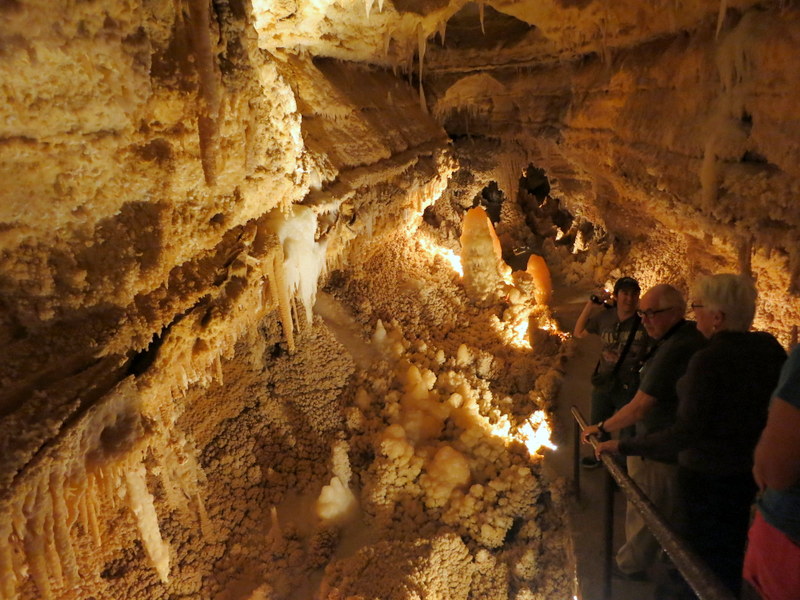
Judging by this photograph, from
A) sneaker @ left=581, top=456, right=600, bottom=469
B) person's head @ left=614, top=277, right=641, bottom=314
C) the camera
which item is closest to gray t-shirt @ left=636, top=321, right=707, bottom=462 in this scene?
person's head @ left=614, top=277, right=641, bottom=314

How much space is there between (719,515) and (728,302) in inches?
32.9

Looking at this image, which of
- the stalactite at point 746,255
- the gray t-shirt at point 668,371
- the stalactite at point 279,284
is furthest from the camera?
the stalactite at point 746,255

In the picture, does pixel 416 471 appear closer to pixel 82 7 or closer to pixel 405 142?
pixel 82 7

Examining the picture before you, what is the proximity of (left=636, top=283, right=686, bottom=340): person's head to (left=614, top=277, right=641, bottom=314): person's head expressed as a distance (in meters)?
0.58

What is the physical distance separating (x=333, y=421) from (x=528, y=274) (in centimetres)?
378

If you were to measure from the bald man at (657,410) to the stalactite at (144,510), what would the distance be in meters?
2.08

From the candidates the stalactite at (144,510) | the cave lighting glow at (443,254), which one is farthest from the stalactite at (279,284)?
the cave lighting glow at (443,254)

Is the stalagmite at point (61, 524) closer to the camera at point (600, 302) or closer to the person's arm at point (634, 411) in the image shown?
the person's arm at point (634, 411)

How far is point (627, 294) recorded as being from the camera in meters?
3.14

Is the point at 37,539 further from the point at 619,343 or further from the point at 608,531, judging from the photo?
the point at 619,343

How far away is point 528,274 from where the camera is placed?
7176 mm

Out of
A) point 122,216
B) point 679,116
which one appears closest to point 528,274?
point 679,116

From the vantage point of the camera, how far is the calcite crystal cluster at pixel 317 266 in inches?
74.7

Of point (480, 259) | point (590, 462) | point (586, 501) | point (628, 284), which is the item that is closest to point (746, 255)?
point (628, 284)
